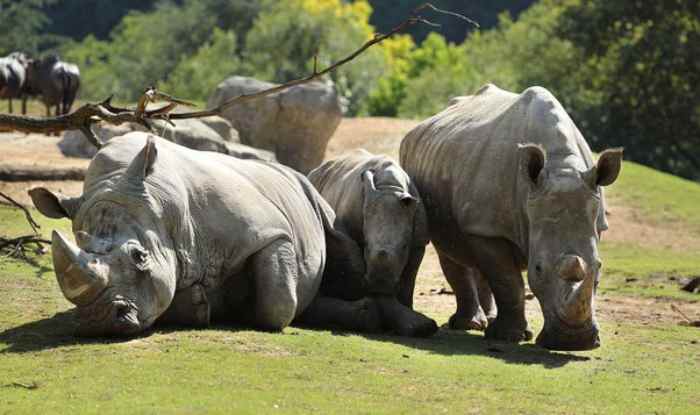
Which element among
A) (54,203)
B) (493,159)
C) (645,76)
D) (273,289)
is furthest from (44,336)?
(645,76)

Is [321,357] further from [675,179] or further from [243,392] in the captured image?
[675,179]

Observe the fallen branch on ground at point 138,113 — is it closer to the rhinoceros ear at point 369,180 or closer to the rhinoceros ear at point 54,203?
the rhinoceros ear at point 54,203

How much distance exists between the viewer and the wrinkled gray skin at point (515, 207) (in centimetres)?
976

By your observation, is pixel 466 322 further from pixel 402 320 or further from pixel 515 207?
pixel 515 207

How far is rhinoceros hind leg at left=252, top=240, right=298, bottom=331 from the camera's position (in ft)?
31.6

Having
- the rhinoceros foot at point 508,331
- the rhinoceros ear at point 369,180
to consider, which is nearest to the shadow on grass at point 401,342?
the rhinoceros foot at point 508,331

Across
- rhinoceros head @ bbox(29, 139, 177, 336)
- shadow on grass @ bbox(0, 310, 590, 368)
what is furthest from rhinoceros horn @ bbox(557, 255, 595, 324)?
rhinoceros head @ bbox(29, 139, 177, 336)

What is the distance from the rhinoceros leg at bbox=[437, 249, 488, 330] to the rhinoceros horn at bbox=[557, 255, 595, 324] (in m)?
2.16

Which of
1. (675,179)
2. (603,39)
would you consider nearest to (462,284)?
(675,179)

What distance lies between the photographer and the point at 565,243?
9805 mm

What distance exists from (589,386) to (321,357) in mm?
1657

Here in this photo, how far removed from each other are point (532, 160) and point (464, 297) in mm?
2202

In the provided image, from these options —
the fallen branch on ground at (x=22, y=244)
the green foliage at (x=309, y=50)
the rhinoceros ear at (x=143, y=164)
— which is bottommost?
the green foliage at (x=309, y=50)

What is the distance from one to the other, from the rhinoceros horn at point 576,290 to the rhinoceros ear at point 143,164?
2889 millimetres
